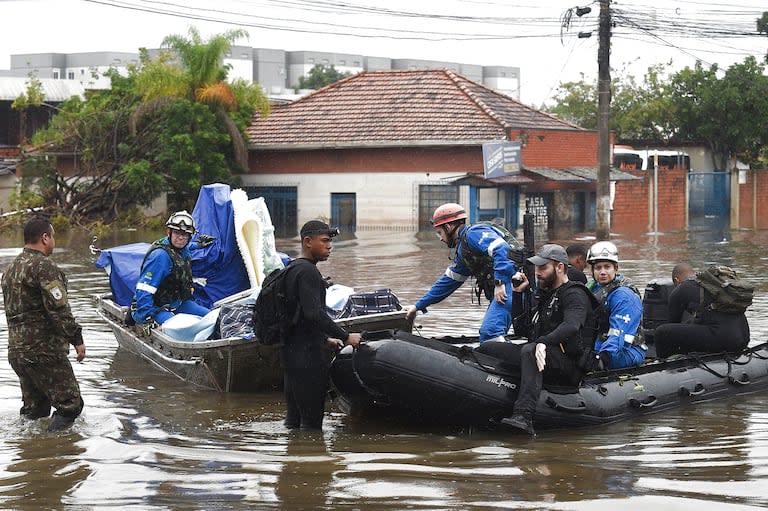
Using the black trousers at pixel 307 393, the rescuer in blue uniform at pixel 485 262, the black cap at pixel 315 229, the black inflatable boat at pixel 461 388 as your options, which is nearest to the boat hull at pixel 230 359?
the rescuer in blue uniform at pixel 485 262

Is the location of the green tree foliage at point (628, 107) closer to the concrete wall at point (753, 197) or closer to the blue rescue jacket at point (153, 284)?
the concrete wall at point (753, 197)

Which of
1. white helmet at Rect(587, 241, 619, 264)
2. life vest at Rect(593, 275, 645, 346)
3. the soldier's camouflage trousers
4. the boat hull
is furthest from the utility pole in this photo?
the soldier's camouflage trousers

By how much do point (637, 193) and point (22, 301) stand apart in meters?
35.8

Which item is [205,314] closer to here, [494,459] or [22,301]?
[22,301]

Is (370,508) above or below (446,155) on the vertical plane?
below

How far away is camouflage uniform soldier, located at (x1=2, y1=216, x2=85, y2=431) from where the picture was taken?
354 inches

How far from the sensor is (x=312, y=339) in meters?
8.85

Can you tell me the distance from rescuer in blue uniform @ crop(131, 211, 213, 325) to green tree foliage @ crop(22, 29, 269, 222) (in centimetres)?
2617

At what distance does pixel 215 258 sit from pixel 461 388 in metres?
4.94

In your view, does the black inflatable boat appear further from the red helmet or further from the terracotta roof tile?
the terracotta roof tile

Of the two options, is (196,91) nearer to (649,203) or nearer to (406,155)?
(406,155)

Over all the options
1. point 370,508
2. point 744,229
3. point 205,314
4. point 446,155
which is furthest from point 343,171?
point 370,508

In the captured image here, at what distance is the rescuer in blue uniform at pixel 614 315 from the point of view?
32.6 feet

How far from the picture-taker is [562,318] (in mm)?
9234
